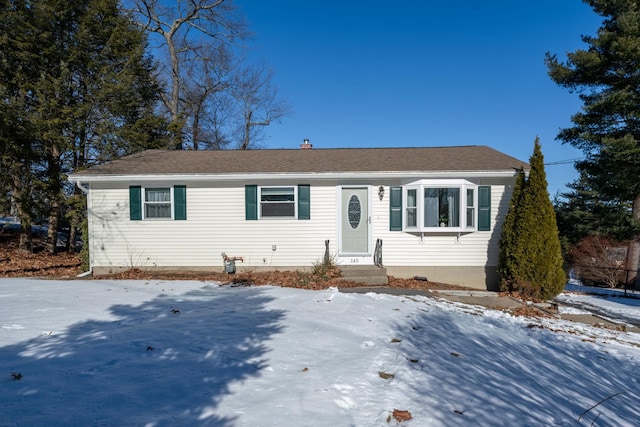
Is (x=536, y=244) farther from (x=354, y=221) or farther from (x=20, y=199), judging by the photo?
(x=20, y=199)

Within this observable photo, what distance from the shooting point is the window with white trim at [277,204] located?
932cm

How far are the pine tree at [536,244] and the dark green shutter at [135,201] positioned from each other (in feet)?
31.5

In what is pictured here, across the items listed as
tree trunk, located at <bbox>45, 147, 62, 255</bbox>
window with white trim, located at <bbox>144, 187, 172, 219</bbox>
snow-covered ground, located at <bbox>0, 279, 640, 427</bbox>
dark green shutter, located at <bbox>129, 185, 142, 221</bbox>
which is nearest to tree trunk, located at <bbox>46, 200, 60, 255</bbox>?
tree trunk, located at <bbox>45, 147, 62, 255</bbox>

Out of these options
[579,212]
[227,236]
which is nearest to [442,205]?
[227,236]

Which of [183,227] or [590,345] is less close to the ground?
[183,227]

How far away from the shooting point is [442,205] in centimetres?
914

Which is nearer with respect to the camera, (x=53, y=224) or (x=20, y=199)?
(x=20, y=199)

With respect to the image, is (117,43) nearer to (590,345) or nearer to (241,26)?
(241,26)

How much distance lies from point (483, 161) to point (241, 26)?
1679cm

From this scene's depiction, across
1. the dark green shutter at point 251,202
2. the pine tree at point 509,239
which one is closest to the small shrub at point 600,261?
the pine tree at point 509,239

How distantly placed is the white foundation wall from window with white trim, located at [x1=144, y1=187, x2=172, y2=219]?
225 mm

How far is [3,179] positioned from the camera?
12.0 m

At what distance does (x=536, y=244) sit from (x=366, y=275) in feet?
12.9

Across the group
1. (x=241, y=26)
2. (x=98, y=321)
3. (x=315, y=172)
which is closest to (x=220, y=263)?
(x=315, y=172)
